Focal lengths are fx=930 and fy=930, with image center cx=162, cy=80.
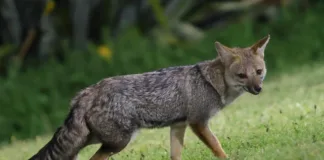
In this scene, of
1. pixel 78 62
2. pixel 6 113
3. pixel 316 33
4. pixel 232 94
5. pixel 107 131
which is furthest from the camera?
pixel 316 33

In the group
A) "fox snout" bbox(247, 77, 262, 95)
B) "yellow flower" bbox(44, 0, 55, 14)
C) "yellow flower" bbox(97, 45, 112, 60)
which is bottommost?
"yellow flower" bbox(97, 45, 112, 60)

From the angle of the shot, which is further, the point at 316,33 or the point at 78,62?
the point at 316,33

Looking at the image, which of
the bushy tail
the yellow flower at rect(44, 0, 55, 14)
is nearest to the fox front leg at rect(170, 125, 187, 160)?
the bushy tail

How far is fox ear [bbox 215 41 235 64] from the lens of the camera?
8.68m

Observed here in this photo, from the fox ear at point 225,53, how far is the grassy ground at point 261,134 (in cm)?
81

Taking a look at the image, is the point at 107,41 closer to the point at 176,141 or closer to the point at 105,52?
the point at 105,52

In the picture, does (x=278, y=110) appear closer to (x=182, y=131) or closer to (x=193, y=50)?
(x=182, y=131)

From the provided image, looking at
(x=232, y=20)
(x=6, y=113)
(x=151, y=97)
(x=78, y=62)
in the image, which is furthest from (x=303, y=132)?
(x=232, y=20)

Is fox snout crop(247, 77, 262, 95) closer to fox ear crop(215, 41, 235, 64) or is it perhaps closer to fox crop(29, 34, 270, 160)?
fox crop(29, 34, 270, 160)

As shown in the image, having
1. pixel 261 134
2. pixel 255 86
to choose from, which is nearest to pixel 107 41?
pixel 261 134

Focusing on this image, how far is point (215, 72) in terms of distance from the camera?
344 inches

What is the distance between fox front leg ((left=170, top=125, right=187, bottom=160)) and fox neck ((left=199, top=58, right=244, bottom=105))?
0.47 meters

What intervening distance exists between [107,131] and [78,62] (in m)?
7.98

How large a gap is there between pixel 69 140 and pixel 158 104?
862 mm
